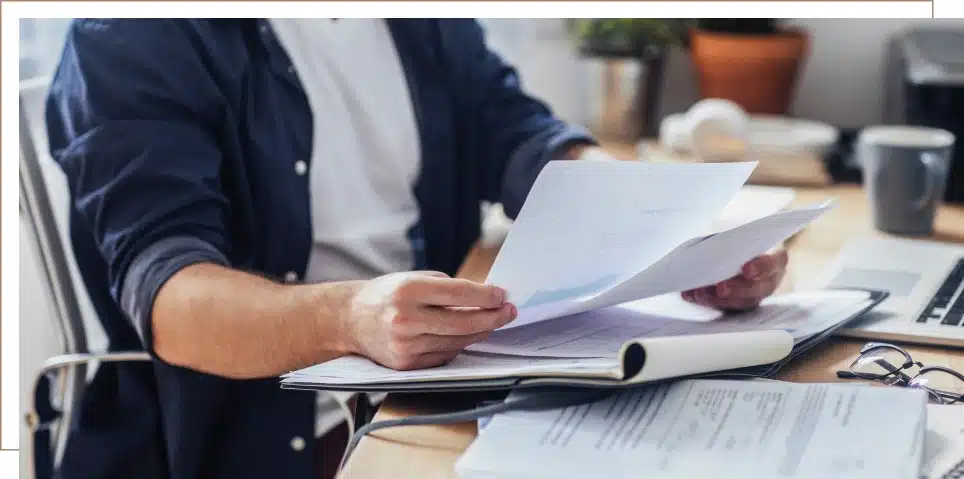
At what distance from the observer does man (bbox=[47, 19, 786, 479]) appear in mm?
755

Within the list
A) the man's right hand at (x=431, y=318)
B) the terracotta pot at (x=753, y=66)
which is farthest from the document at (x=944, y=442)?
the terracotta pot at (x=753, y=66)

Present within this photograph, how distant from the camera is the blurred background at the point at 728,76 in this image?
55.0 inches

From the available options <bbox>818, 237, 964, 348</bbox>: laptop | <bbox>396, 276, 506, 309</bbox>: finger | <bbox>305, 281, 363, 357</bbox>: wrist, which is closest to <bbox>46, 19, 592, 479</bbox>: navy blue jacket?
<bbox>305, 281, 363, 357</bbox>: wrist

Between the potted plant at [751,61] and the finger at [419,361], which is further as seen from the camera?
the potted plant at [751,61]

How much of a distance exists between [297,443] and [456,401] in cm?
43

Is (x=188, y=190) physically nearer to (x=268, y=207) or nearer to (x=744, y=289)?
(x=268, y=207)

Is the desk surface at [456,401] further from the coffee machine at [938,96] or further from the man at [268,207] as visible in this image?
the coffee machine at [938,96]

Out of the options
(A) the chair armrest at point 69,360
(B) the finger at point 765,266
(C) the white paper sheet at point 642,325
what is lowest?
(A) the chair armrest at point 69,360

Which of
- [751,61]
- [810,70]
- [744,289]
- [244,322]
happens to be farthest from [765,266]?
[810,70]

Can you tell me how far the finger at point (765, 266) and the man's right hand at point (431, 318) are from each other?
9.5 inches

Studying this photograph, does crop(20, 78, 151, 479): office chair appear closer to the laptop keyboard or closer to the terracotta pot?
the laptop keyboard

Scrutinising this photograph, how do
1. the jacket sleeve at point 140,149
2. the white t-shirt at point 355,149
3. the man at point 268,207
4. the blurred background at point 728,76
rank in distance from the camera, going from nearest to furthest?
the man at point 268,207 → the jacket sleeve at point 140,149 → the white t-shirt at point 355,149 → the blurred background at point 728,76

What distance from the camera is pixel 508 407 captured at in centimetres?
59

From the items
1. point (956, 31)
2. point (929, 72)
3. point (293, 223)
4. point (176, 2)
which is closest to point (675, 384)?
point (293, 223)
